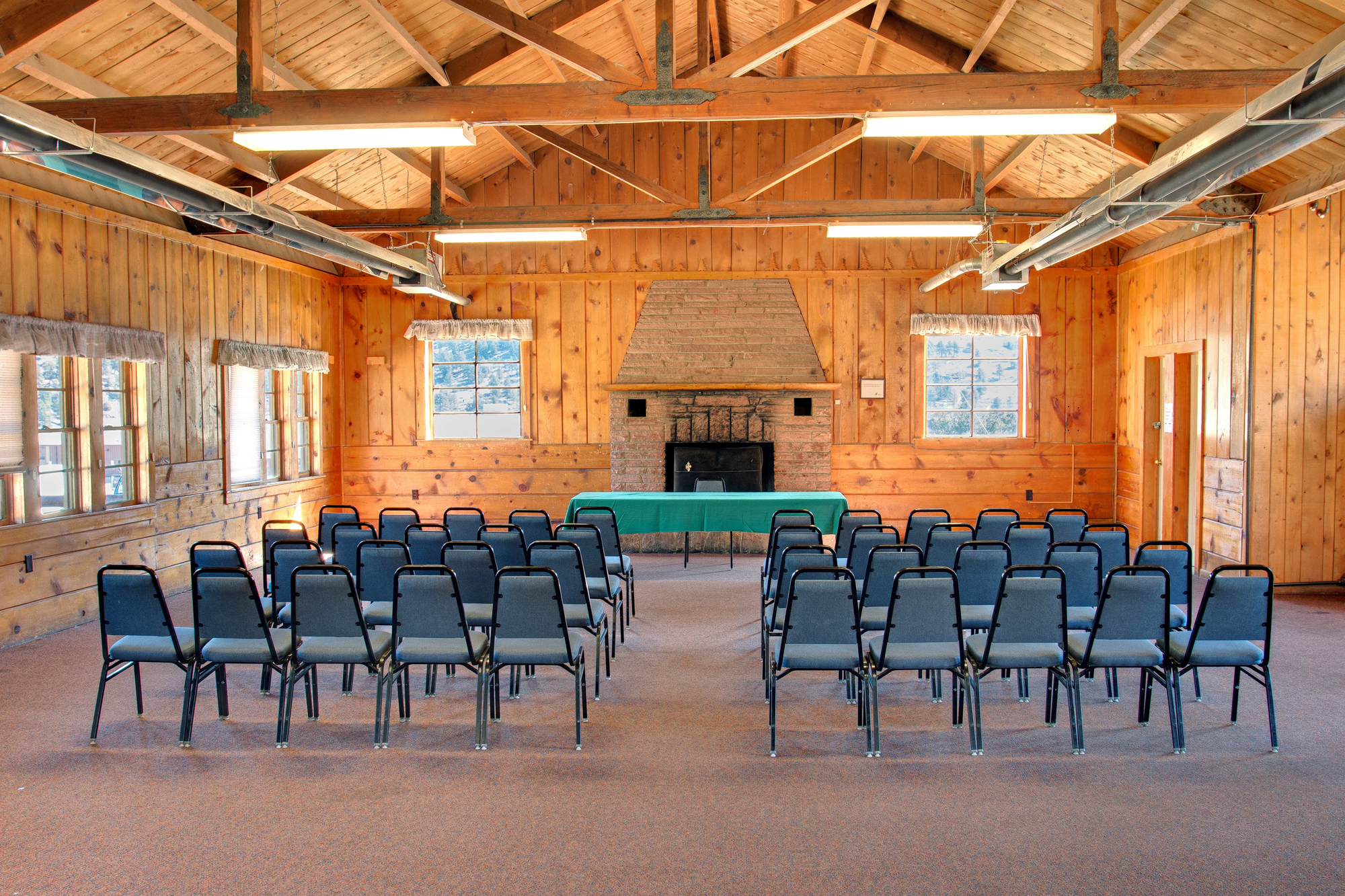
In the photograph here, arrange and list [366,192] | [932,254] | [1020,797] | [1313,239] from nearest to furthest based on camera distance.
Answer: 1. [1020,797]
2. [1313,239]
3. [366,192]
4. [932,254]

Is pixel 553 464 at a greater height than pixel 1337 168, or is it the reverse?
pixel 1337 168

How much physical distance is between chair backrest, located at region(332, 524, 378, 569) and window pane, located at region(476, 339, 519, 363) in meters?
6.08

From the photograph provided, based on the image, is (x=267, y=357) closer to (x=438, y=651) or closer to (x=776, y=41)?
(x=438, y=651)

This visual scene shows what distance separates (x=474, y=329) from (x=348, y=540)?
6108 mm

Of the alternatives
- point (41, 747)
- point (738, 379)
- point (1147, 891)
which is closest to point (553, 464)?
point (738, 379)

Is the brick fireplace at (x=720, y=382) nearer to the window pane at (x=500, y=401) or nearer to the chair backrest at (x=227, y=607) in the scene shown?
the window pane at (x=500, y=401)

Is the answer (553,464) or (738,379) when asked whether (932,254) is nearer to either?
(738,379)

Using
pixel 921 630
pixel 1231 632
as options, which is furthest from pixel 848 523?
pixel 1231 632

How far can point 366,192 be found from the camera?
10.7 meters

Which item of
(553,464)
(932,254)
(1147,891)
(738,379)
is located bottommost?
(1147,891)

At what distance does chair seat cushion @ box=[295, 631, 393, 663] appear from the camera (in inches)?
173

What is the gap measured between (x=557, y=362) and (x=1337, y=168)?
8.97 metres

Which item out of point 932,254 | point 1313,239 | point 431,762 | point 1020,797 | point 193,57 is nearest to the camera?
point 1020,797

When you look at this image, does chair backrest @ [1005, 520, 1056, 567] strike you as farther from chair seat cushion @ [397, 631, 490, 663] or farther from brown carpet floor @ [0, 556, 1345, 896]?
chair seat cushion @ [397, 631, 490, 663]
